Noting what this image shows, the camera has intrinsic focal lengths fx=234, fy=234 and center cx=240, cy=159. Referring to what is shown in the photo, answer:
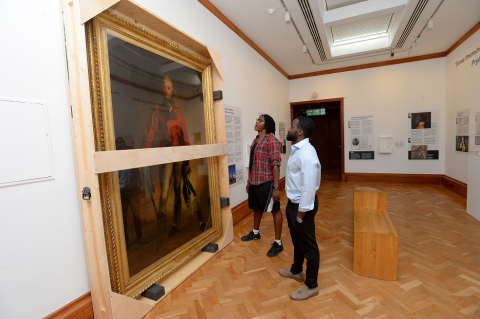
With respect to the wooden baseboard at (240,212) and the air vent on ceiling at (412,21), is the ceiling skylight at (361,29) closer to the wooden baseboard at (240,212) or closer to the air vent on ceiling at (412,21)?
the air vent on ceiling at (412,21)

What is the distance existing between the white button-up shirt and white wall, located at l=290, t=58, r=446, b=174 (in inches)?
256

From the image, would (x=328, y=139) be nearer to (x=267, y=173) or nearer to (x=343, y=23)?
(x=343, y=23)

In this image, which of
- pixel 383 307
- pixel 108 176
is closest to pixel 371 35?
pixel 383 307

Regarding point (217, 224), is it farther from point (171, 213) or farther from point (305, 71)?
point (305, 71)

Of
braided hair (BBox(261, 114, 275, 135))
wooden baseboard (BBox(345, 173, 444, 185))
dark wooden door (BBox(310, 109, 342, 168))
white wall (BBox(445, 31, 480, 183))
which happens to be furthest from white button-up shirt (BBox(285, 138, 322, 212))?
dark wooden door (BBox(310, 109, 342, 168))

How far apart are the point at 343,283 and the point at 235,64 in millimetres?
3938

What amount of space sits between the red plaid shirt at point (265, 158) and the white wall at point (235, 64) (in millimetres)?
1234

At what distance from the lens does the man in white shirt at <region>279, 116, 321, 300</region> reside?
6.66ft

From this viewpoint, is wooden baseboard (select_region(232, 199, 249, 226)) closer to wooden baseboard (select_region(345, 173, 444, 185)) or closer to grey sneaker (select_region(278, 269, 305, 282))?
grey sneaker (select_region(278, 269, 305, 282))

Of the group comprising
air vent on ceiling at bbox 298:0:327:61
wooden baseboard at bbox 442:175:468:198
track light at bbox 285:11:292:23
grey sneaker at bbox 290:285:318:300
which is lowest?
grey sneaker at bbox 290:285:318:300

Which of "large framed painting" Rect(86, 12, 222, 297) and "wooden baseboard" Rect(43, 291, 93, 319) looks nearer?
"wooden baseboard" Rect(43, 291, 93, 319)

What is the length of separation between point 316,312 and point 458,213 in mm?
4134

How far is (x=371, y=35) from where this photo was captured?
6.30m

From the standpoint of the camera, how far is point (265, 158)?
3.19 meters
